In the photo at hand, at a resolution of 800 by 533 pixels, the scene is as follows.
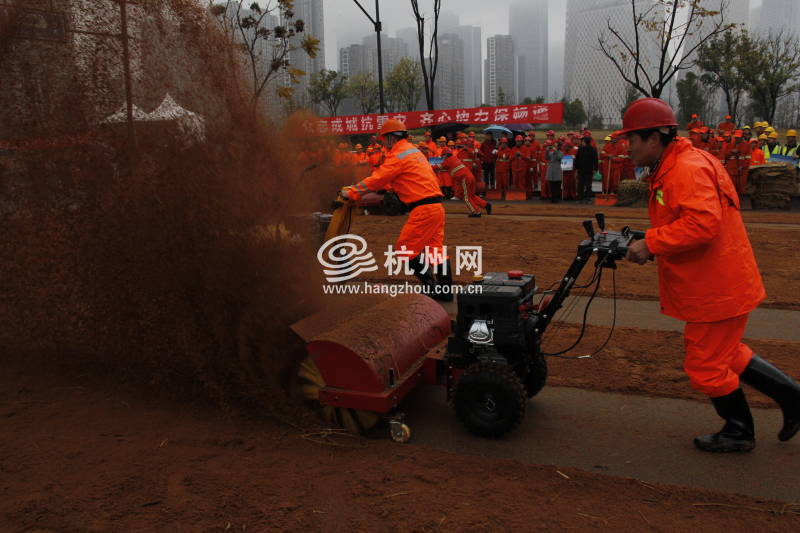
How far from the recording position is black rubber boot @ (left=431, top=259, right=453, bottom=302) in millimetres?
6926

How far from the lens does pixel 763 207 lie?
15.1 meters

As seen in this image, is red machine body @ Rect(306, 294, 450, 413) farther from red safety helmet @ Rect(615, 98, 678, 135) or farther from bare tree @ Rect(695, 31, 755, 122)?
bare tree @ Rect(695, 31, 755, 122)

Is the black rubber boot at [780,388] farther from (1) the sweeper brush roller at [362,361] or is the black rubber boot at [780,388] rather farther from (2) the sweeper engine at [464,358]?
(1) the sweeper brush roller at [362,361]

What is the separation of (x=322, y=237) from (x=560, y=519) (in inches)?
155

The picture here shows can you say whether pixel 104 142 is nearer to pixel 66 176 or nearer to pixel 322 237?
pixel 66 176

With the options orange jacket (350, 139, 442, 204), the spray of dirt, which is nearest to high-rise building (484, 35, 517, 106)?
orange jacket (350, 139, 442, 204)

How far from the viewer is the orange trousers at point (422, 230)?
21.4 ft

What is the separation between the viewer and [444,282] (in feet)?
23.1

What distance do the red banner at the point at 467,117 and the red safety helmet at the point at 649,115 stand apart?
19319mm

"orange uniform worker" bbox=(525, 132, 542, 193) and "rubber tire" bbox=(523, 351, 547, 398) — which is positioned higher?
"orange uniform worker" bbox=(525, 132, 542, 193)

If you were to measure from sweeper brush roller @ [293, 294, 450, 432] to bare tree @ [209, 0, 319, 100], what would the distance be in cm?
258

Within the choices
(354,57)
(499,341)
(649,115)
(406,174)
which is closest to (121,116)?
(406,174)

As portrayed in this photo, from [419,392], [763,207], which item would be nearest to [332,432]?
[419,392]

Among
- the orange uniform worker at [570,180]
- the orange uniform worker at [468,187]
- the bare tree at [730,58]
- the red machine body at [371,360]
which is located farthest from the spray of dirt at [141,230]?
the bare tree at [730,58]
